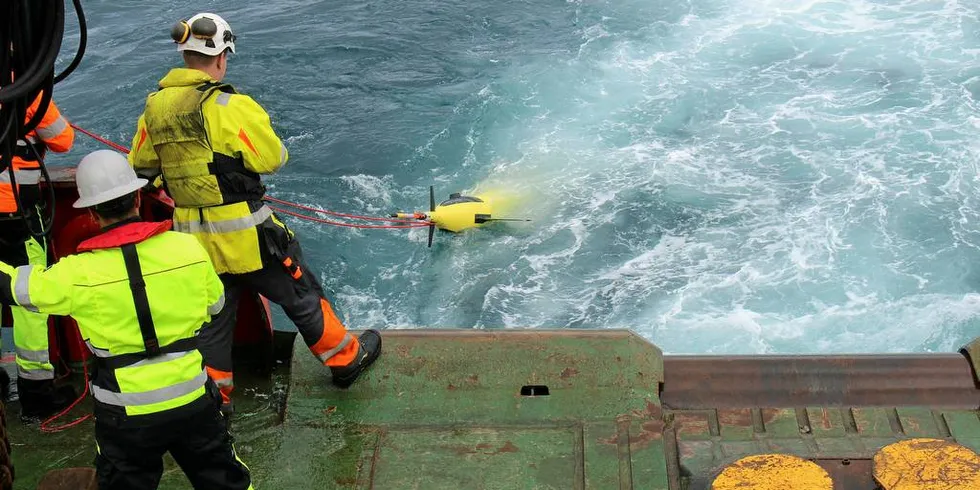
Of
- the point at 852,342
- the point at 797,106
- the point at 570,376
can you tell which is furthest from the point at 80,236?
the point at 797,106

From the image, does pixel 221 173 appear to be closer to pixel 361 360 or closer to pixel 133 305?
pixel 133 305

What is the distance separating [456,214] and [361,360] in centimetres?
559

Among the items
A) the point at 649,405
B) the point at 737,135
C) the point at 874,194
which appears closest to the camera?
the point at 649,405

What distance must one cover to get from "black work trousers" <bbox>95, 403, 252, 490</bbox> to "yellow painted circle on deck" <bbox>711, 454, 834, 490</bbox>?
1.89m

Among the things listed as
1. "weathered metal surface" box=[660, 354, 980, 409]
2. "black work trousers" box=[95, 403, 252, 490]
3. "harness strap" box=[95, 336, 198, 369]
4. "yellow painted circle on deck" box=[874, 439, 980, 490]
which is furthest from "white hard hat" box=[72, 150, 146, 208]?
"yellow painted circle on deck" box=[874, 439, 980, 490]

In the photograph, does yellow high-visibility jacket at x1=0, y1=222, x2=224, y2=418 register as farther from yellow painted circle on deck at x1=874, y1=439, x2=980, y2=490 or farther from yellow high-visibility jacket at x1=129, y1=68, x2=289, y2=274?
yellow painted circle on deck at x1=874, y1=439, x2=980, y2=490

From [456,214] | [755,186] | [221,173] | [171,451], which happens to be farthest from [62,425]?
[755,186]

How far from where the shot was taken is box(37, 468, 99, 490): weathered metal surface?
147 inches

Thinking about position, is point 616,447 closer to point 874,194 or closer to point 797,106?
point 874,194

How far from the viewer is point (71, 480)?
376 centimetres

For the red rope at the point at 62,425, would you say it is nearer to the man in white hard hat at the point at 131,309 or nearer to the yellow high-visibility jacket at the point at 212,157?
the yellow high-visibility jacket at the point at 212,157

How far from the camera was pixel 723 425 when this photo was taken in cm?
445

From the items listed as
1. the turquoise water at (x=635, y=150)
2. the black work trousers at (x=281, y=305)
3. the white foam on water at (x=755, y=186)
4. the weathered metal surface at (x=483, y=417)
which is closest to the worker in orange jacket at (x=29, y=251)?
the black work trousers at (x=281, y=305)

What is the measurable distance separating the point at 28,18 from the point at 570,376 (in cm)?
281
